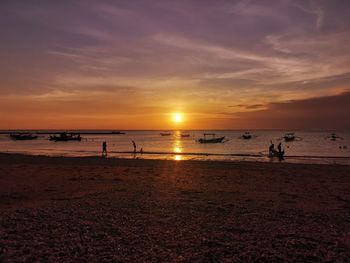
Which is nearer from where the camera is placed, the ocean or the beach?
the beach

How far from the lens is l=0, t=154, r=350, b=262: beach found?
261 inches

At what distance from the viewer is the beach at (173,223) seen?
662 cm

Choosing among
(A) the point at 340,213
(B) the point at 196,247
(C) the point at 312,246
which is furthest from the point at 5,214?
(A) the point at 340,213

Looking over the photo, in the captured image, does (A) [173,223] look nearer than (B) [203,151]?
Yes

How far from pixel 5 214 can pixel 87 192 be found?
4.37 metres

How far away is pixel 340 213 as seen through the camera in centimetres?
1011

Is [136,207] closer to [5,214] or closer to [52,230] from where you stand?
[52,230]

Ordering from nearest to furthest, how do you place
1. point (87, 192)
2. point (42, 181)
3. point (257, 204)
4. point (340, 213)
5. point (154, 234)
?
point (154, 234) < point (340, 213) < point (257, 204) < point (87, 192) < point (42, 181)

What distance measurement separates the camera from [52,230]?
8.02 metres

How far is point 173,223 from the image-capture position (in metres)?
8.73

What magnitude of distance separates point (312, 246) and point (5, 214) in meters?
8.25

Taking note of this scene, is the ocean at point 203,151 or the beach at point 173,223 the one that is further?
the ocean at point 203,151

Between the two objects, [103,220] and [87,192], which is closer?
[103,220]

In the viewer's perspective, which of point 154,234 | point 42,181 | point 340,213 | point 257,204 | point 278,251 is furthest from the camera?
point 42,181
